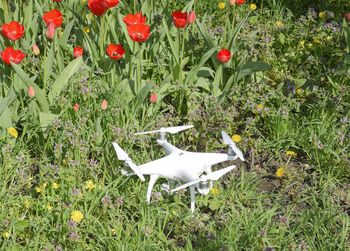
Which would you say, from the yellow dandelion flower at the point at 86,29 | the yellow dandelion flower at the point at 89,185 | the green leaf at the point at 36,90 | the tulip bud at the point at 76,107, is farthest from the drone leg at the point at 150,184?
the yellow dandelion flower at the point at 86,29

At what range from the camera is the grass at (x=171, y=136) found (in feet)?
6.98

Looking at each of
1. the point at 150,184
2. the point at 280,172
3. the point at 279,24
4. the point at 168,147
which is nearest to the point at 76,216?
the point at 150,184

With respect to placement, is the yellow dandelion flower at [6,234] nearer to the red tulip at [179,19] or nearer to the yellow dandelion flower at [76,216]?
the yellow dandelion flower at [76,216]

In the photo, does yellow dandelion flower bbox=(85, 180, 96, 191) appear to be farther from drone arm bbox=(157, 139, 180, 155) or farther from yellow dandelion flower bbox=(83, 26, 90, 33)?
yellow dandelion flower bbox=(83, 26, 90, 33)

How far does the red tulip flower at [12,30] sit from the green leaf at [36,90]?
16 cm

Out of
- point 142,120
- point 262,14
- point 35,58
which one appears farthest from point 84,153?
point 262,14

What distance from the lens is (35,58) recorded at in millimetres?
2801

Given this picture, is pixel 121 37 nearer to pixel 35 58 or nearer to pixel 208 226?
pixel 35 58

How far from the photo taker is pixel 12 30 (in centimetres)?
252

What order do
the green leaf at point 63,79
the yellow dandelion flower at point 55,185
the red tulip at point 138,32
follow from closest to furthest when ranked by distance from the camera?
the yellow dandelion flower at point 55,185
the red tulip at point 138,32
the green leaf at point 63,79

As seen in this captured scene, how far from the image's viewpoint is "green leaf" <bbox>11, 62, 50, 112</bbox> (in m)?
2.47

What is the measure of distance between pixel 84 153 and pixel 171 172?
486 mm

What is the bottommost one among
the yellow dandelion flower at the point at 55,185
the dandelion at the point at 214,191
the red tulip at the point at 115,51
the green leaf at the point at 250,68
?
the dandelion at the point at 214,191

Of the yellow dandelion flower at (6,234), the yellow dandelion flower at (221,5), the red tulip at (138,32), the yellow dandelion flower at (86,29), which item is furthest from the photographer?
the yellow dandelion flower at (221,5)
